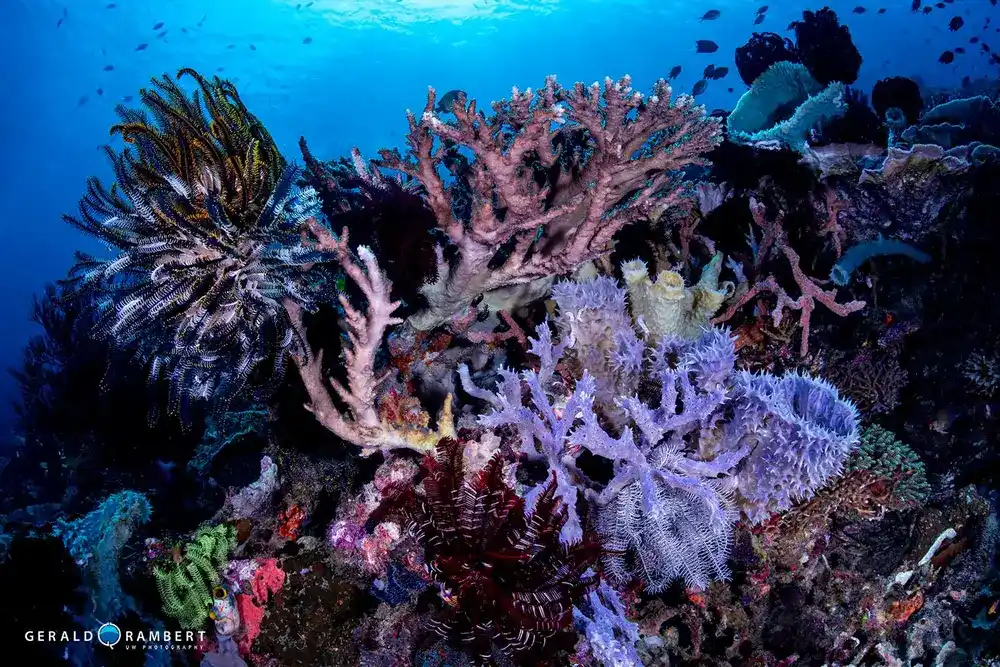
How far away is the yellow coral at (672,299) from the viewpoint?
3.58 metres

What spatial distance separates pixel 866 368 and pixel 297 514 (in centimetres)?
505

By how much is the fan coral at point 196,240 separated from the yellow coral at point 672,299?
228 centimetres

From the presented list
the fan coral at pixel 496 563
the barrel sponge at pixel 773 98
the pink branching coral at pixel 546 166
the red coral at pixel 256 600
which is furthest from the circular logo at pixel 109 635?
the barrel sponge at pixel 773 98

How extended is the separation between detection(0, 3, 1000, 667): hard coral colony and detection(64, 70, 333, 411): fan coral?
0.02 meters

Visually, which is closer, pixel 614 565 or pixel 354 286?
pixel 614 565

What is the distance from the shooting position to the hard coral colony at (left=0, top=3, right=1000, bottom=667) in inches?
112

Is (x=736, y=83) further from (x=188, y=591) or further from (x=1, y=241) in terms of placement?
(x=1, y=241)

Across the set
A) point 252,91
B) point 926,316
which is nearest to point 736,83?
point 252,91

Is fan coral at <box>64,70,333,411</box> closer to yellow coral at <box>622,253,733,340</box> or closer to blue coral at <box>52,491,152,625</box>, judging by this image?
blue coral at <box>52,491,152,625</box>

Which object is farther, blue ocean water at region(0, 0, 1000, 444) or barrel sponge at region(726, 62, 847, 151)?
blue ocean water at region(0, 0, 1000, 444)

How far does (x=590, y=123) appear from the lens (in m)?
3.06

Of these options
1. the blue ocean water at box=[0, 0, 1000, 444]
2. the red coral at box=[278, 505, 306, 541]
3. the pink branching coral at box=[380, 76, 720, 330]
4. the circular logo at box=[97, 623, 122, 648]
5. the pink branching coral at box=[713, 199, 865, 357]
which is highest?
the blue ocean water at box=[0, 0, 1000, 444]

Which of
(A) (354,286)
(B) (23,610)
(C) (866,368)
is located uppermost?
(A) (354,286)

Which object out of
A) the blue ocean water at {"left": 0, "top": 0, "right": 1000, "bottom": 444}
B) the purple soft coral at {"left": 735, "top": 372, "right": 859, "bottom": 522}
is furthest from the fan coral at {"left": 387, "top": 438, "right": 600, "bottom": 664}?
the blue ocean water at {"left": 0, "top": 0, "right": 1000, "bottom": 444}
